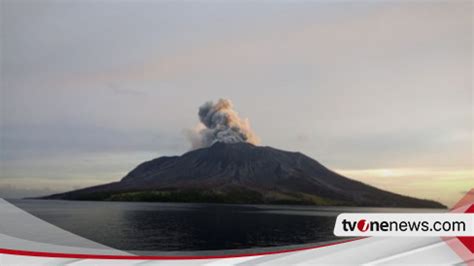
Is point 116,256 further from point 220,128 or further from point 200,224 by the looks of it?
point 220,128

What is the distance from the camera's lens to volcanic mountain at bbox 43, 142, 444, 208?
13.0 feet

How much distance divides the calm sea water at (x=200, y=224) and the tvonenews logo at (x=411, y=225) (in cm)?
13

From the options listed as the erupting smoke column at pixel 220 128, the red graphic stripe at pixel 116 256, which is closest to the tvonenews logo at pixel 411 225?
the red graphic stripe at pixel 116 256

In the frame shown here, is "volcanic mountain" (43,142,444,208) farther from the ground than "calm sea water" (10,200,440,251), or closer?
farther from the ground

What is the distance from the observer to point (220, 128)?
379cm

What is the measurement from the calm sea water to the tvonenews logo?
0.43 feet

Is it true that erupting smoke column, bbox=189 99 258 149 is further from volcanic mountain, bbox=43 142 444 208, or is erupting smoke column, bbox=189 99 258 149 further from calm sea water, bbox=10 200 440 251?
calm sea water, bbox=10 200 440 251

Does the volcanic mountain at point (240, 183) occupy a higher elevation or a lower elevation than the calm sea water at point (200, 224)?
higher

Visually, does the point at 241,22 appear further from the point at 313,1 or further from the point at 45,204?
the point at 45,204

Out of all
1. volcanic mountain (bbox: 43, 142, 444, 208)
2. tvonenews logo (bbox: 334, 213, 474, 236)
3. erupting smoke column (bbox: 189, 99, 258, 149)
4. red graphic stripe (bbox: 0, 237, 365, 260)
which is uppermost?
erupting smoke column (bbox: 189, 99, 258, 149)

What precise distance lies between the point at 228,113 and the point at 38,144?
5.87ft

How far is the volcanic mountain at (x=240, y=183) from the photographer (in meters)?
3.97

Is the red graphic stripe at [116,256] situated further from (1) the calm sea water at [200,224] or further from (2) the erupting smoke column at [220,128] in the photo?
(2) the erupting smoke column at [220,128]

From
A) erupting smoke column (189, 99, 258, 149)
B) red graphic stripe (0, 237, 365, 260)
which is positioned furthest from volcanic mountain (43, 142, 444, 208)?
red graphic stripe (0, 237, 365, 260)
